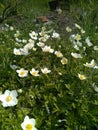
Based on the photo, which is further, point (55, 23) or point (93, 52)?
point (55, 23)

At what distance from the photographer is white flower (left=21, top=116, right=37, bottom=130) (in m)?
2.55

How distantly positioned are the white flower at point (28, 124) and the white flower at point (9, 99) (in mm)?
147

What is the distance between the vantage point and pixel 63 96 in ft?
9.72

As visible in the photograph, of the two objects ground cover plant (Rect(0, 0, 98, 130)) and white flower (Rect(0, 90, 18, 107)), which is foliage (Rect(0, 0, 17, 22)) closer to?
ground cover plant (Rect(0, 0, 98, 130))

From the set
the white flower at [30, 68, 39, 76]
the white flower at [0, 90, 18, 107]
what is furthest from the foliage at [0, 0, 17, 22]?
the white flower at [0, 90, 18, 107]

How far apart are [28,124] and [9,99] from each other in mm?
223

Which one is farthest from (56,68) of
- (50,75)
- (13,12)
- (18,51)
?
(13,12)

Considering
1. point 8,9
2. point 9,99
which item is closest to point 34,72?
point 9,99

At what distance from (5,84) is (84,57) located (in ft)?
3.04

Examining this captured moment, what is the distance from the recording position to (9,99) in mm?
2682

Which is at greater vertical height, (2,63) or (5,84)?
(2,63)

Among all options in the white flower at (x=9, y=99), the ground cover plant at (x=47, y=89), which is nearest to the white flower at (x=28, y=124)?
the ground cover plant at (x=47, y=89)

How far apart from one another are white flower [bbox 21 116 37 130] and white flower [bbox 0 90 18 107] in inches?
5.8

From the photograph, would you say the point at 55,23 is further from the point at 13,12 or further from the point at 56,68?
the point at 56,68
